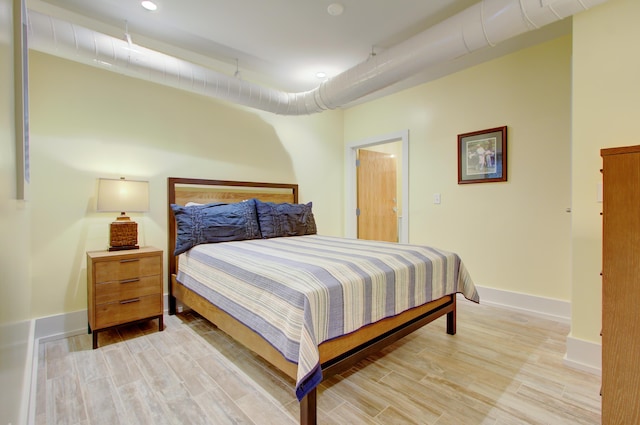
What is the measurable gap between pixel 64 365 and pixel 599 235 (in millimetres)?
3611

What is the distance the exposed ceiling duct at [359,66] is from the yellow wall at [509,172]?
1.14 meters

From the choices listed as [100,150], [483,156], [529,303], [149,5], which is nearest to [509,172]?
[483,156]

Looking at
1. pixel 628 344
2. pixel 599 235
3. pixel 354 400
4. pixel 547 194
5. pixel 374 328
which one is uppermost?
pixel 547 194

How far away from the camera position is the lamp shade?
2386 mm

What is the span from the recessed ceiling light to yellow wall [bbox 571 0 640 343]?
294cm

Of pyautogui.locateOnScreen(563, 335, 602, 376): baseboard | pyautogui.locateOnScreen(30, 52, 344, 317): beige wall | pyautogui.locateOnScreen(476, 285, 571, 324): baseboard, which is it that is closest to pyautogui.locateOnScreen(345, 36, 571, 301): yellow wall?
pyautogui.locateOnScreen(476, 285, 571, 324): baseboard

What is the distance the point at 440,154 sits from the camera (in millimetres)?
3490

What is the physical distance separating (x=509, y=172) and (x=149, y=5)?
3.50 meters

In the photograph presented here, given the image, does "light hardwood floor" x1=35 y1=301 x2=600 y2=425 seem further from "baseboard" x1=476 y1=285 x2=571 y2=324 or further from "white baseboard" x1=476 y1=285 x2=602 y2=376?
"baseboard" x1=476 y1=285 x2=571 y2=324

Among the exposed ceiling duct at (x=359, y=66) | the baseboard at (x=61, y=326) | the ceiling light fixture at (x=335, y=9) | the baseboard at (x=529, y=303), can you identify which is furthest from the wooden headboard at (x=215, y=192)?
the baseboard at (x=529, y=303)

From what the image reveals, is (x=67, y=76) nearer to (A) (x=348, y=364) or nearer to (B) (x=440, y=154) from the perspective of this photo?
(A) (x=348, y=364)

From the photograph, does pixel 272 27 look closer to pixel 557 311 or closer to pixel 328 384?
pixel 328 384

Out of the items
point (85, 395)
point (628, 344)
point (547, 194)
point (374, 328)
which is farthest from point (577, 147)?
point (85, 395)

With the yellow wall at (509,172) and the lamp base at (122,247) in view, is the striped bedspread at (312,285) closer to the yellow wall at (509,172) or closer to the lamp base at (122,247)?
the lamp base at (122,247)
